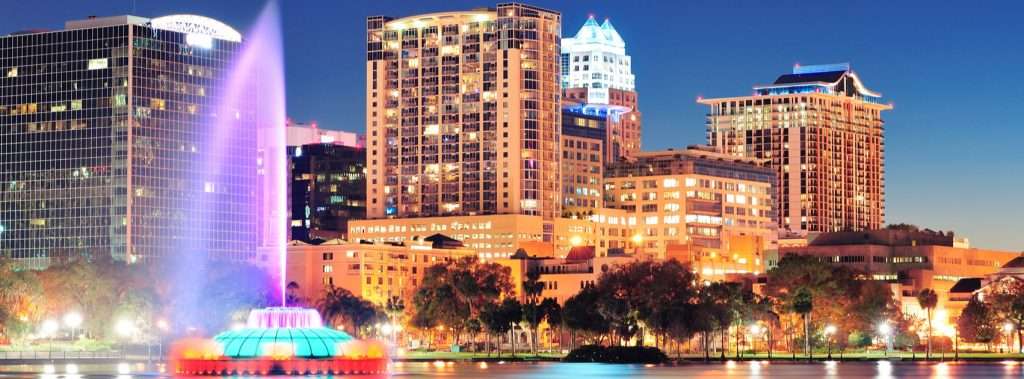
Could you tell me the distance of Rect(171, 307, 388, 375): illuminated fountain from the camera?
6870 inches

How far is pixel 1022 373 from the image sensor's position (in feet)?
646

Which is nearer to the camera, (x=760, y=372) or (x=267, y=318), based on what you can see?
(x=267, y=318)

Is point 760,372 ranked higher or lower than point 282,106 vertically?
lower

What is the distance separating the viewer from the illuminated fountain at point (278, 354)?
174500 millimetres

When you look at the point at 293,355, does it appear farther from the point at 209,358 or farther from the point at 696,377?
the point at 696,377

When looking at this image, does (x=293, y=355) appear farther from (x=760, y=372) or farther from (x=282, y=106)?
(x=760, y=372)

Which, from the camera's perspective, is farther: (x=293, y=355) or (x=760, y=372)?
(x=760, y=372)

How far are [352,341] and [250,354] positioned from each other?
11395mm

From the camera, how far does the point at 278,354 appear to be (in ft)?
577

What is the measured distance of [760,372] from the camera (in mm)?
198625

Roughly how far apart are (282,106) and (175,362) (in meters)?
28.9

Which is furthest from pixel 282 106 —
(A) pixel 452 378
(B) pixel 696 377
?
(B) pixel 696 377

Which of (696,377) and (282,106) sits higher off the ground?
(282,106)

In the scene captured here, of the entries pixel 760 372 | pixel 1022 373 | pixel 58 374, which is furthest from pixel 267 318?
pixel 1022 373
